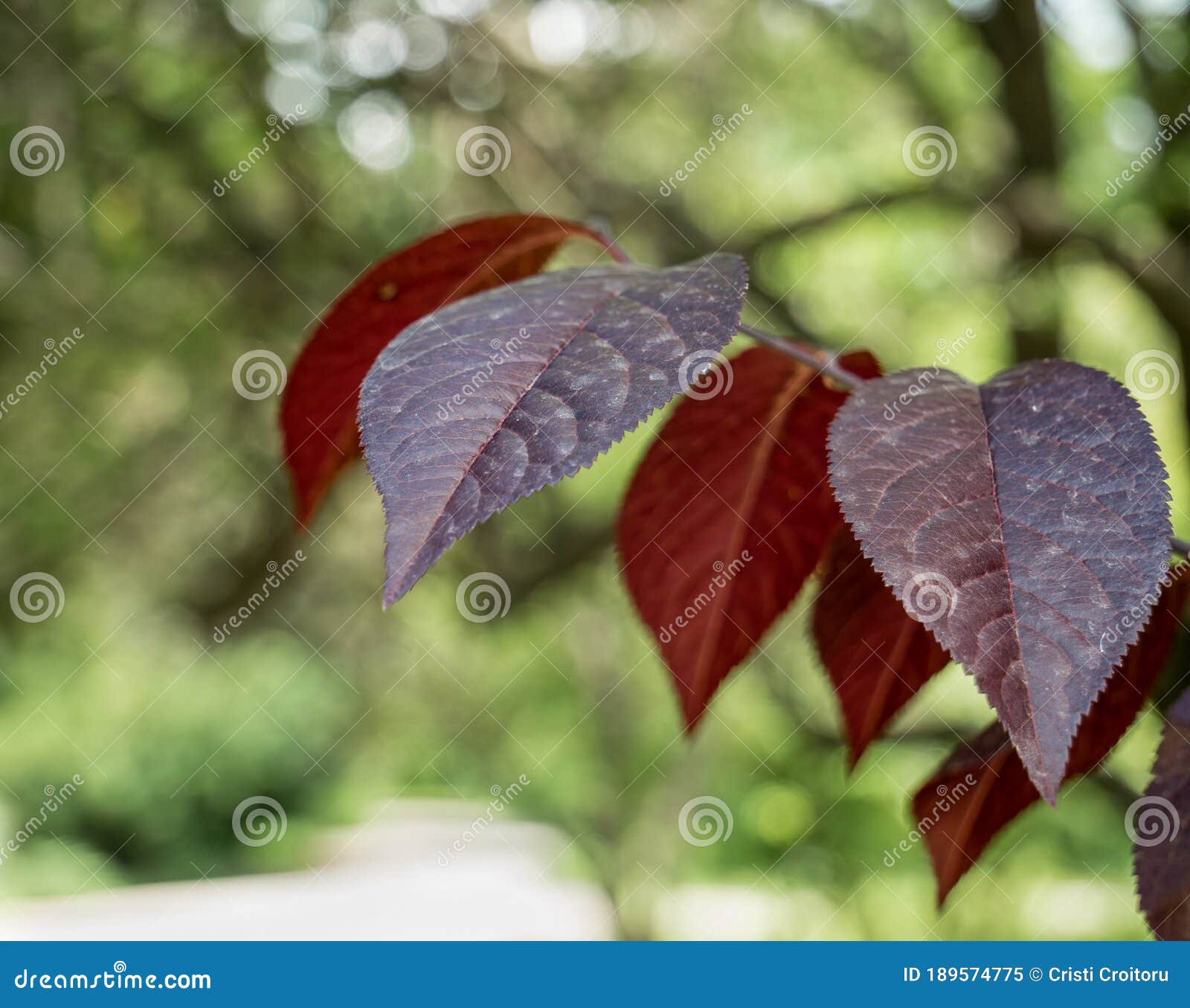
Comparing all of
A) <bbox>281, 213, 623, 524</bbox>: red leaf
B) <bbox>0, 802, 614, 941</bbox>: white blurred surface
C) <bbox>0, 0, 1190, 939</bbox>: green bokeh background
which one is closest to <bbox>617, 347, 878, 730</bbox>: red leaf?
<bbox>281, 213, 623, 524</bbox>: red leaf

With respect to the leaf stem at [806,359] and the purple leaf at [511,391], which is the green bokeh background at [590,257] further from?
the purple leaf at [511,391]

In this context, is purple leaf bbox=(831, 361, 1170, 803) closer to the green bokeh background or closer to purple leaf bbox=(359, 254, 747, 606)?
purple leaf bbox=(359, 254, 747, 606)

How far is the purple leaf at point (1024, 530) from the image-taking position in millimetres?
283

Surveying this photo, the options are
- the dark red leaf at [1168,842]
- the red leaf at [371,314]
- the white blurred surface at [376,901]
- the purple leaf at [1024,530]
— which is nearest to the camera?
the purple leaf at [1024,530]

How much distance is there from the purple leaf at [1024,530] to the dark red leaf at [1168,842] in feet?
0.53

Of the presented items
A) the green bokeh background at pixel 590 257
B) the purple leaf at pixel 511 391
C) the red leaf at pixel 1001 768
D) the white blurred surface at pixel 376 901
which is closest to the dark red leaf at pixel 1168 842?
the red leaf at pixel 1001 768

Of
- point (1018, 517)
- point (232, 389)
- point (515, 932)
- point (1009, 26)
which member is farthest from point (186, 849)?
point (1018, 517)

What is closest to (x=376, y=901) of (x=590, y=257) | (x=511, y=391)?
(x=590, y=257)

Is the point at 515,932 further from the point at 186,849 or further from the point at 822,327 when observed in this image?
the point at 822,327

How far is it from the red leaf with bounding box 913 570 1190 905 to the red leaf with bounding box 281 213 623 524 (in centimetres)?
31

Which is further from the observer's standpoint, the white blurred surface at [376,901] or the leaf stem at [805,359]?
the white blurred surface at [376,901]

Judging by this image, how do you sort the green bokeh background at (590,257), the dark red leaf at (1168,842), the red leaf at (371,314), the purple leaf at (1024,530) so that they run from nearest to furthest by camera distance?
the purple leaf at (1024,530), the dark red leaf at (1168,842), the red leaf at (371,314), the green bokeh background at (590,257)

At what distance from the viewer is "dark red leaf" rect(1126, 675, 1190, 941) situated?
1.33 ft

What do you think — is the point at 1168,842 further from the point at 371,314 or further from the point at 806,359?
the point at 371,314
